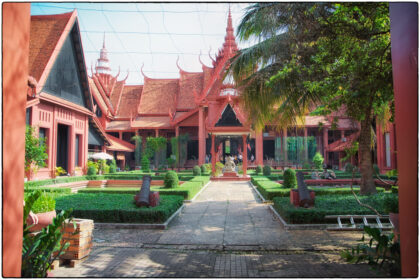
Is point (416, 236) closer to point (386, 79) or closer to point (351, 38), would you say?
point (386, 79)

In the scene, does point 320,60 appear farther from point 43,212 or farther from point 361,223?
point 43,212

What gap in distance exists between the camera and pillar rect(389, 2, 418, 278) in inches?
86.3

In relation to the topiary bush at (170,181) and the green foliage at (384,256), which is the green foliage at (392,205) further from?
the topiary bush at (170,181)

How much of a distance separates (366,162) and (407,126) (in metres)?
7.20

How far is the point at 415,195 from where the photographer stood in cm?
218

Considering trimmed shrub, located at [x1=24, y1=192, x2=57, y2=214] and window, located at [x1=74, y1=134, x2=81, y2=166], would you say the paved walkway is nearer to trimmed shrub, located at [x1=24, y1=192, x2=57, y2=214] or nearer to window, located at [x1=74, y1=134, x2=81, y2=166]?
trimmed shrub, located at [x1=24, y1=192, x2=57, y2=214]

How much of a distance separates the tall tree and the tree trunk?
0.08ft

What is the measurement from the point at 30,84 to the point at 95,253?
1126 centimetres

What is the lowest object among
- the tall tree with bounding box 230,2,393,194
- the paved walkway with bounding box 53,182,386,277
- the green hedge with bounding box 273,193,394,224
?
the paved walkway with bounding box 53,182,386,277

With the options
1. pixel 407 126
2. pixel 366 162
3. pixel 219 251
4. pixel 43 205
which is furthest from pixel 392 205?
pixel 366 162

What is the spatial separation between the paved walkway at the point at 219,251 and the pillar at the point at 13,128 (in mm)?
1705

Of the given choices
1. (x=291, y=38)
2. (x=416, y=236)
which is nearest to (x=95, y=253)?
(x=416, y=236)

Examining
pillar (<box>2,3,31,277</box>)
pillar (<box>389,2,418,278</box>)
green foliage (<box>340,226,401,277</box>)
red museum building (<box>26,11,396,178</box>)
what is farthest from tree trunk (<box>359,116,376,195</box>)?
pillar (<box>2,3,31,277</box>)

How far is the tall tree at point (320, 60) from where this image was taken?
16.5 feet
